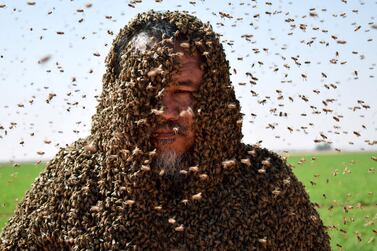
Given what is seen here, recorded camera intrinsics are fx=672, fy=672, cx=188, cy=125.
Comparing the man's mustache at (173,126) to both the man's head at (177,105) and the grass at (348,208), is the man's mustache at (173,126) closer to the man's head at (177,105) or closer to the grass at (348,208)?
the man's head at (177,105)

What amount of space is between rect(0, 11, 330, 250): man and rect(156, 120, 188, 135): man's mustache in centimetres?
1

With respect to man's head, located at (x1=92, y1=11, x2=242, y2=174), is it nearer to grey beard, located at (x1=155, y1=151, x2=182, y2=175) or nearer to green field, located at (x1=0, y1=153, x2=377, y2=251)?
grey beard, located at (x1=155, y1=151, x2=182, y2=175)

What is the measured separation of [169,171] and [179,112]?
2.09ft

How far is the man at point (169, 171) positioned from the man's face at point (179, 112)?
11 mm

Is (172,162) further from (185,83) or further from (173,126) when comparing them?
(185,83)

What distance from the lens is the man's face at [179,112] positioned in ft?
22.2

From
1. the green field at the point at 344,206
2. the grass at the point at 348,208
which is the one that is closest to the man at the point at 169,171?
the grass at the point at 348,208

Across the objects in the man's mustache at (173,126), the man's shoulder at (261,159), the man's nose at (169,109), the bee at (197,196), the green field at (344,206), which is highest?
the man's nose at (169,109)

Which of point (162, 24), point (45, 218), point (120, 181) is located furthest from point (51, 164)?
point (162, 24)

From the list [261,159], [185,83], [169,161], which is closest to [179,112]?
[185,83]

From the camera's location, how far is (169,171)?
6.95m

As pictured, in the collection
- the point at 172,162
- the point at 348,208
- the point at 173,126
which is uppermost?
the point at 173,126

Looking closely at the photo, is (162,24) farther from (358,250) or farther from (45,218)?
(358,250)

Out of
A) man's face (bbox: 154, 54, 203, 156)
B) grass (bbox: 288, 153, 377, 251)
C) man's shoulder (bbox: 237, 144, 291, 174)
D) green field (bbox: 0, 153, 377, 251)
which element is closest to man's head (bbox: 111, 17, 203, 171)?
man's face (bbox: 154, 54, 203, 156)
